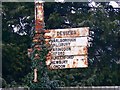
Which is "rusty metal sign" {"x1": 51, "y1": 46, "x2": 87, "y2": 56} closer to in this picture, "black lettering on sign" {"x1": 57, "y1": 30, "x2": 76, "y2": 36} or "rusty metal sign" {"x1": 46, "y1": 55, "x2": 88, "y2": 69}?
"rusty metal sign" {"x1": 46, "y1": 55, "x2": 88, "y2": 69}

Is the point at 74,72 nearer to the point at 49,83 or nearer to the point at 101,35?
the point at 101,35

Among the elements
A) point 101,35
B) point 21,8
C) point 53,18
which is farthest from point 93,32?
point 21,8

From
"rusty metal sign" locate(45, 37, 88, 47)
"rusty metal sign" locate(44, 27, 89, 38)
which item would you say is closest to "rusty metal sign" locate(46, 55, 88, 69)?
"rusty metal sign" locate(45, 37, 88, 47)

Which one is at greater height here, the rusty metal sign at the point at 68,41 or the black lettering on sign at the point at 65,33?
the black lettering on sign at the point at 65,33

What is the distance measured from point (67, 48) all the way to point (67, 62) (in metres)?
0.32

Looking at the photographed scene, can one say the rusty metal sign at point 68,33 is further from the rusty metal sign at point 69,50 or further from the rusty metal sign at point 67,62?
the rusty metal sign at point 67,62

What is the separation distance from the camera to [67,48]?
9.41 m

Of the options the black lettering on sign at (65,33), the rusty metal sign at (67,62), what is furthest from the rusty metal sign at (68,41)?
the rusty metal sign at (67,62)

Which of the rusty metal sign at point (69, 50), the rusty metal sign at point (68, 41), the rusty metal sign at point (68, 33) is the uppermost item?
the rusty metal sign at point (68, 33)

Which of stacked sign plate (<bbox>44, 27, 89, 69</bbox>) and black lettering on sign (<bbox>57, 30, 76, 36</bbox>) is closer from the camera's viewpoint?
stacked sign plate (<bbox>44, 27, 89, 69</bbox>)

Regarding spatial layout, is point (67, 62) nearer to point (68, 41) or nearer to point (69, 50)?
point (69, 50)

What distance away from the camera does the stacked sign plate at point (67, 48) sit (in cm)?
925

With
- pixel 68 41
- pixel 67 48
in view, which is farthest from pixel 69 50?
pixel 68 41

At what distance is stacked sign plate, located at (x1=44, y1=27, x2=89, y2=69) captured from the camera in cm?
925
